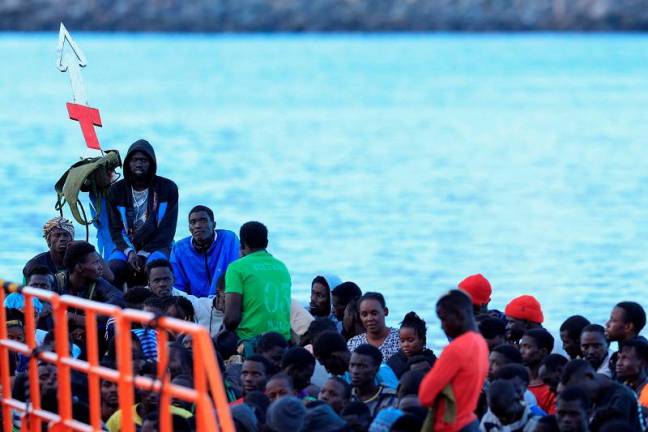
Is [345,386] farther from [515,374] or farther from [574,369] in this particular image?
[574,369]

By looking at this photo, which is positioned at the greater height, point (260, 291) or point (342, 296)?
point (260, 291)

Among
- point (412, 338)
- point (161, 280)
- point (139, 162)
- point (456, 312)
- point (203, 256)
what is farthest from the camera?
Answer: point (139, 162)

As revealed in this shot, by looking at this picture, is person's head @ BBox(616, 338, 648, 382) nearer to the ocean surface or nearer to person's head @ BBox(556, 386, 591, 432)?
person's head @ BBox(556, 386, 591, 432)

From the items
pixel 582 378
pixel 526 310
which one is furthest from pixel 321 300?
pixel 582 378

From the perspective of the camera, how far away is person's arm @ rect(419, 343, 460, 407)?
759 cm

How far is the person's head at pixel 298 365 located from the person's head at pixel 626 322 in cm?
240

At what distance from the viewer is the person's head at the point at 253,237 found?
11.4m

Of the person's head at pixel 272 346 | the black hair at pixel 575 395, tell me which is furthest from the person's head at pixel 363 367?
the black hair at pixel 575 395

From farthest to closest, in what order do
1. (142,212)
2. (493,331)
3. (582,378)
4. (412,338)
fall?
(142,212)
(493,331)
(412,338)
(582,378)

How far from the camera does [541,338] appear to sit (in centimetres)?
1064

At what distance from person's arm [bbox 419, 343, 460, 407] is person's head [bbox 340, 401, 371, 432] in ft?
3.83

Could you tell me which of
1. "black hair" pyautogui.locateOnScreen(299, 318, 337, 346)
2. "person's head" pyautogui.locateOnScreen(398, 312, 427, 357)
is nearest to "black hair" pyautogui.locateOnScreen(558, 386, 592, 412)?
"person's head" pyautogui.locateOnScreen(398, 312, 427, 357)

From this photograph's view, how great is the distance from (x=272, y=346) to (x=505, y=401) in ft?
7.66

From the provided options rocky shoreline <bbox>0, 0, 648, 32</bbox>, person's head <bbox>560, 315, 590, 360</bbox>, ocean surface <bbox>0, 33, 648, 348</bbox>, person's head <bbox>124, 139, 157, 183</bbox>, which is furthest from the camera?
rocky shoreline <bbox>0, 0, 648, 32</bbox>
